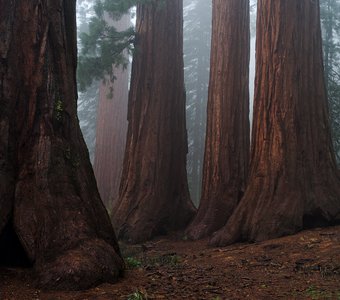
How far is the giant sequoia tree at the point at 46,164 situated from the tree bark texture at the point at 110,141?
1199cm

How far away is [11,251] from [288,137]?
485 centimetres

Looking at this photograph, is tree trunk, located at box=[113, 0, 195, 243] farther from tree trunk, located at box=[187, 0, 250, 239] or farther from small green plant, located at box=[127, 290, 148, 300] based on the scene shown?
small green plant, located at box=[127, 290, 148, 300]

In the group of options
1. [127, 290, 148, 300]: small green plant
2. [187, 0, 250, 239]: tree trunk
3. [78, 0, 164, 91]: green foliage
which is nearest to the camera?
[127, 290, 148, 300]: small green plant

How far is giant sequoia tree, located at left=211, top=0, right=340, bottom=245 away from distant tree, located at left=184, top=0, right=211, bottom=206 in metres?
16.3

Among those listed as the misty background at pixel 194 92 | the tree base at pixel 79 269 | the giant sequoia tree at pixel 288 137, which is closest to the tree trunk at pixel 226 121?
the giant sequoia tree at pixel 288 137

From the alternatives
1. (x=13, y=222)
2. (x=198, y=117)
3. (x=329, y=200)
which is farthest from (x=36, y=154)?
(x=198, y=117)

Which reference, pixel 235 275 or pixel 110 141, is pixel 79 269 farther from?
pixel 110 141

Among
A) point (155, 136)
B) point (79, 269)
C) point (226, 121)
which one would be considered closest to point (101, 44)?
point (155, 136)

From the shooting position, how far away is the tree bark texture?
55.5 feet

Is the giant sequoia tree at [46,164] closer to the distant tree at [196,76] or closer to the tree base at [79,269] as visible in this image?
the tree base at [79,269]

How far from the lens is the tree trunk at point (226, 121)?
29.8 feet

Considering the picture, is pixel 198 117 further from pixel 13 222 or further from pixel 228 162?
pixel 13 222

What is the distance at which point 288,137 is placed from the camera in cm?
728

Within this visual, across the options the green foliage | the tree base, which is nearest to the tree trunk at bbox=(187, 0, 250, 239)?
the green foliage
